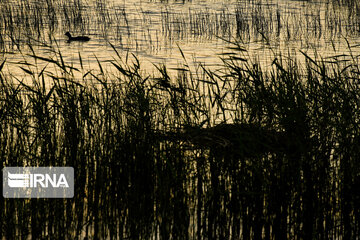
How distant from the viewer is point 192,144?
5.64 meters

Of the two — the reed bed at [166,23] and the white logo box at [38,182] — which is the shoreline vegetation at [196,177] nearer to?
the white logo box at [38,182]

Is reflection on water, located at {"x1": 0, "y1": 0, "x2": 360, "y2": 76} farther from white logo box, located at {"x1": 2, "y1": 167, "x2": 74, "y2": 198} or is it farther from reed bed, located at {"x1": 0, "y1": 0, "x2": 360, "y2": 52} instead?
white logo box, located at {"x1": 2, "y1": 167, "x2": 74, "y2": 198}

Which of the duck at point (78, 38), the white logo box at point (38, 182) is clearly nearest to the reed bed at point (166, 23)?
the duck at point (78, 38)

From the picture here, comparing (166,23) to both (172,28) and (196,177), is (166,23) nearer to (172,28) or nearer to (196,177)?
(172,28)

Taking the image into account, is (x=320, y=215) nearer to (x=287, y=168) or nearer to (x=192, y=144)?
(x=287, y=168)

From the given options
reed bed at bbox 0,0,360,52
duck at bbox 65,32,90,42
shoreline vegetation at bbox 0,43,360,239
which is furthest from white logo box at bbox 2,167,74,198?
duck at bbox 65,32,90,42

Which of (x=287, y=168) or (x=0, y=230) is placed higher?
(x=287, y=168)

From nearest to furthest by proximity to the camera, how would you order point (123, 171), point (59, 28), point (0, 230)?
point (0, 230)
point (123, 171)
point (59, 28)

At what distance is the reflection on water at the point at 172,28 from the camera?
1389cm

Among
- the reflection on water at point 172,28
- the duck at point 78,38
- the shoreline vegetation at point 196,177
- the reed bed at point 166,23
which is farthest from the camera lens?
the reed bed at point 166,23

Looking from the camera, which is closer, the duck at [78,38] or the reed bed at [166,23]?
the duck at [78,38]

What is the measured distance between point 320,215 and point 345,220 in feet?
0.69

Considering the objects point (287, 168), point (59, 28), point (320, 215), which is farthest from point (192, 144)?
point (59, 28)

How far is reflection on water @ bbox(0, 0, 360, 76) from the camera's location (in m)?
13.9
